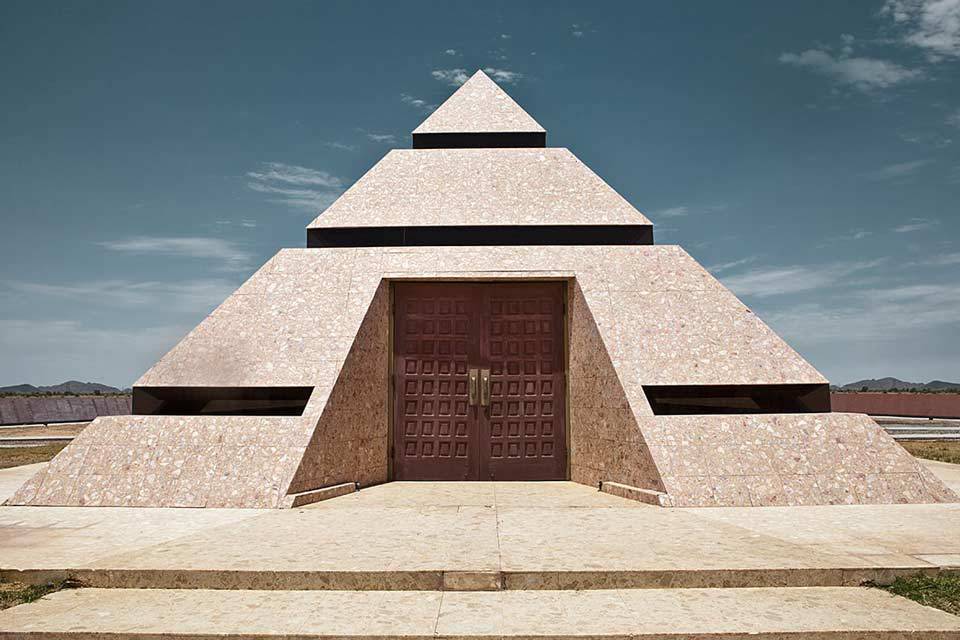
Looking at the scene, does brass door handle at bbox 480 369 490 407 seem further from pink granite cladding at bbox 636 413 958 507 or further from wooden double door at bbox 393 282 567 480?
pink granite cladding at bbox 636 413 958 507

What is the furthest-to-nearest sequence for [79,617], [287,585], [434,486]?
[434,486] < [287,585] < [79,617]

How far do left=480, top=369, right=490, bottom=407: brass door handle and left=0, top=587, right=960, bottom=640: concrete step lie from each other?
21.9ft

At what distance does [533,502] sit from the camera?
1002cm

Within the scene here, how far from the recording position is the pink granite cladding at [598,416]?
34.3ft

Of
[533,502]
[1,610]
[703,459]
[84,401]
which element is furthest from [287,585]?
[84,401]

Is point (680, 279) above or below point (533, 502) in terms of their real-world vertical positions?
above

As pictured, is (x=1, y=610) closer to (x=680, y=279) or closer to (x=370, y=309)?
(x=370, y=309)

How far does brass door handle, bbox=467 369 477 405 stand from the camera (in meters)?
12.5

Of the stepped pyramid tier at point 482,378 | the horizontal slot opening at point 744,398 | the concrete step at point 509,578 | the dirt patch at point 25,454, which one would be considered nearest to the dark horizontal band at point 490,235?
the stepped pyramid tier at point 482,378

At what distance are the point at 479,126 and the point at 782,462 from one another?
411 inches

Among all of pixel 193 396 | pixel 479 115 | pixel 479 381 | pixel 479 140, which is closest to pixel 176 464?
pixel 193 396

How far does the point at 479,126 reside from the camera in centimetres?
1623

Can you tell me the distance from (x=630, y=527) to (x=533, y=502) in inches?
91.0

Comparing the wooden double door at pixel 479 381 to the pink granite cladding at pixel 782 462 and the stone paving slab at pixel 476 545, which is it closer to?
the stone paving slab at pixel 476 545
